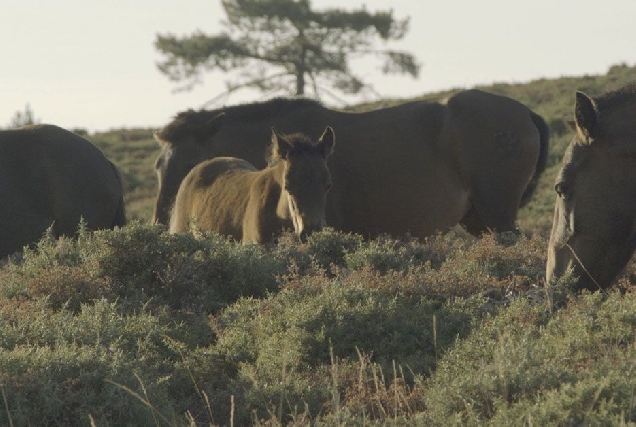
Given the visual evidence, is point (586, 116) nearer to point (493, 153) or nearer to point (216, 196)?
point (216, 196)

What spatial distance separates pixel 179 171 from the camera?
15.1m

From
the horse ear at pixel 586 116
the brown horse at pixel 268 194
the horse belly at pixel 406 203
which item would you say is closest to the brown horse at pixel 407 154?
the horse belly at pixel 406 203

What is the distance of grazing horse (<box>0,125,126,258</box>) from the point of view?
12.8m

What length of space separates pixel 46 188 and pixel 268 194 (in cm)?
296

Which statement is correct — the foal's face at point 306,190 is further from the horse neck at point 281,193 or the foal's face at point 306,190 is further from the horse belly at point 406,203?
the horse belly at point 406,203

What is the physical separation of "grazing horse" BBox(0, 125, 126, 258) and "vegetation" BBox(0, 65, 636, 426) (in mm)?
3299

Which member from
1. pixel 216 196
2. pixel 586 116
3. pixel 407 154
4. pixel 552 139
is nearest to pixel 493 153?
pixel 407 154

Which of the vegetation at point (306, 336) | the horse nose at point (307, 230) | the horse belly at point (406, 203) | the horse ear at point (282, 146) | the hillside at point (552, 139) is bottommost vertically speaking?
the hillside at point (552, 139)

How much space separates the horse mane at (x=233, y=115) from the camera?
1497 cm

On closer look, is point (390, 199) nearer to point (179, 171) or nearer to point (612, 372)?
point (179, 171)

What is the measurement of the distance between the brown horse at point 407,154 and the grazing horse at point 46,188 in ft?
5.10

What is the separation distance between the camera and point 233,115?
15.1 meters

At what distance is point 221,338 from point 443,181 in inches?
294

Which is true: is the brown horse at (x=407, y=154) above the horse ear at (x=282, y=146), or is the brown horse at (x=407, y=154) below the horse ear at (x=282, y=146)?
below
